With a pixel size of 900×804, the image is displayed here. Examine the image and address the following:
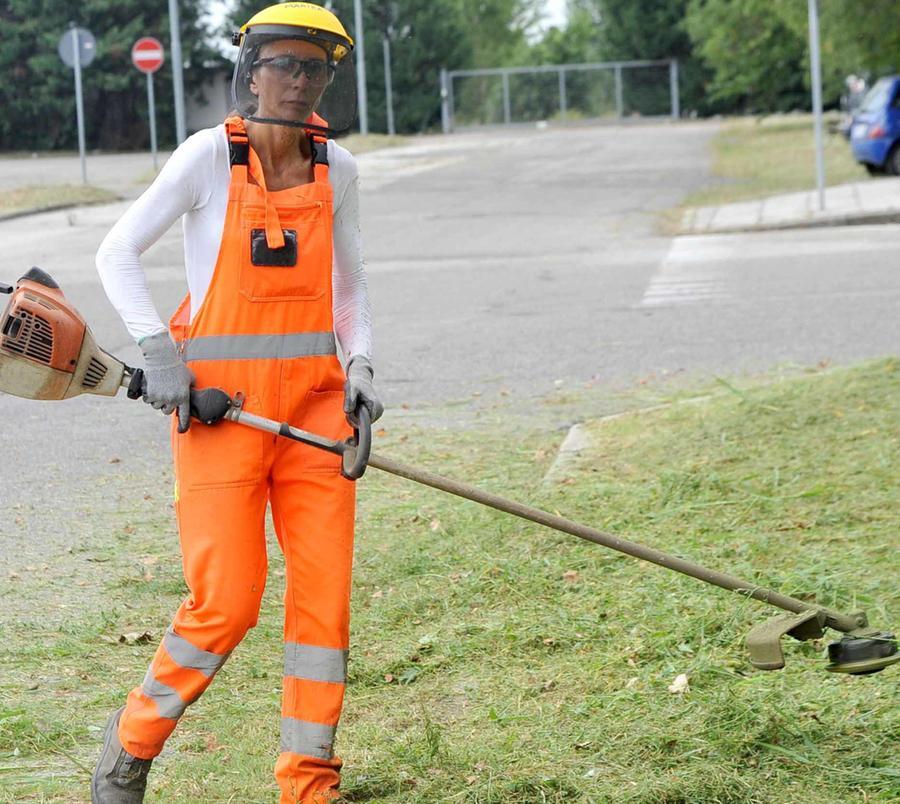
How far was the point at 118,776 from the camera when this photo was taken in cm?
348

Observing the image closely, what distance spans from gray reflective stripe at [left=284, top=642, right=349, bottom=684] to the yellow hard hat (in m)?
1.43

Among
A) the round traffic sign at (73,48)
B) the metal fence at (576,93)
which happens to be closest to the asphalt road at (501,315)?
the round traffic sign at (73,48)

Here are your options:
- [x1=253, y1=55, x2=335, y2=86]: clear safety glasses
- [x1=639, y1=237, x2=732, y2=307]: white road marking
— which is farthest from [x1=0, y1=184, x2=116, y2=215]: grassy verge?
[x1=253, y1=55, x2=335, y2=86]: clear safety glasses

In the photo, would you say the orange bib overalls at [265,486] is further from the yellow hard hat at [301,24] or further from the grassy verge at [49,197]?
the grassy verge at [49,197]

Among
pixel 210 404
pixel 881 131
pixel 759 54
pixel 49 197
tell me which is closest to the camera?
pixel 210 404

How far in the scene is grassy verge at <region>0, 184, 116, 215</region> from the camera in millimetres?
24156

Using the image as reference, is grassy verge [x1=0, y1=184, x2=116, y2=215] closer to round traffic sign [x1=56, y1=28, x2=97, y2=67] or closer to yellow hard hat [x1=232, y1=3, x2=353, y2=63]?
round traffic sign [x1=56, y1=28, x2=97, y2=67]

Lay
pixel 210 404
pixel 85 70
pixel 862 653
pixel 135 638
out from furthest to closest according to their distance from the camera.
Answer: pixel 85 70 → pixel 135 638 → pixel 862 653 → pixel 210 404

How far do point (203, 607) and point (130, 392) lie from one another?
1.75 ft

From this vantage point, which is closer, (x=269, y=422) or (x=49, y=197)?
(x=269, y=422)

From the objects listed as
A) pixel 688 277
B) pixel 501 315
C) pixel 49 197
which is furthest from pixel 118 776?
pixel 49 197

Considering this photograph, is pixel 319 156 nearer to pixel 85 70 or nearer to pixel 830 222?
pixel 830 222

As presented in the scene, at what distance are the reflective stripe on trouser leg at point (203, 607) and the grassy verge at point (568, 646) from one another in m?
0.35

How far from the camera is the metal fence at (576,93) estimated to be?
56.5 meters
